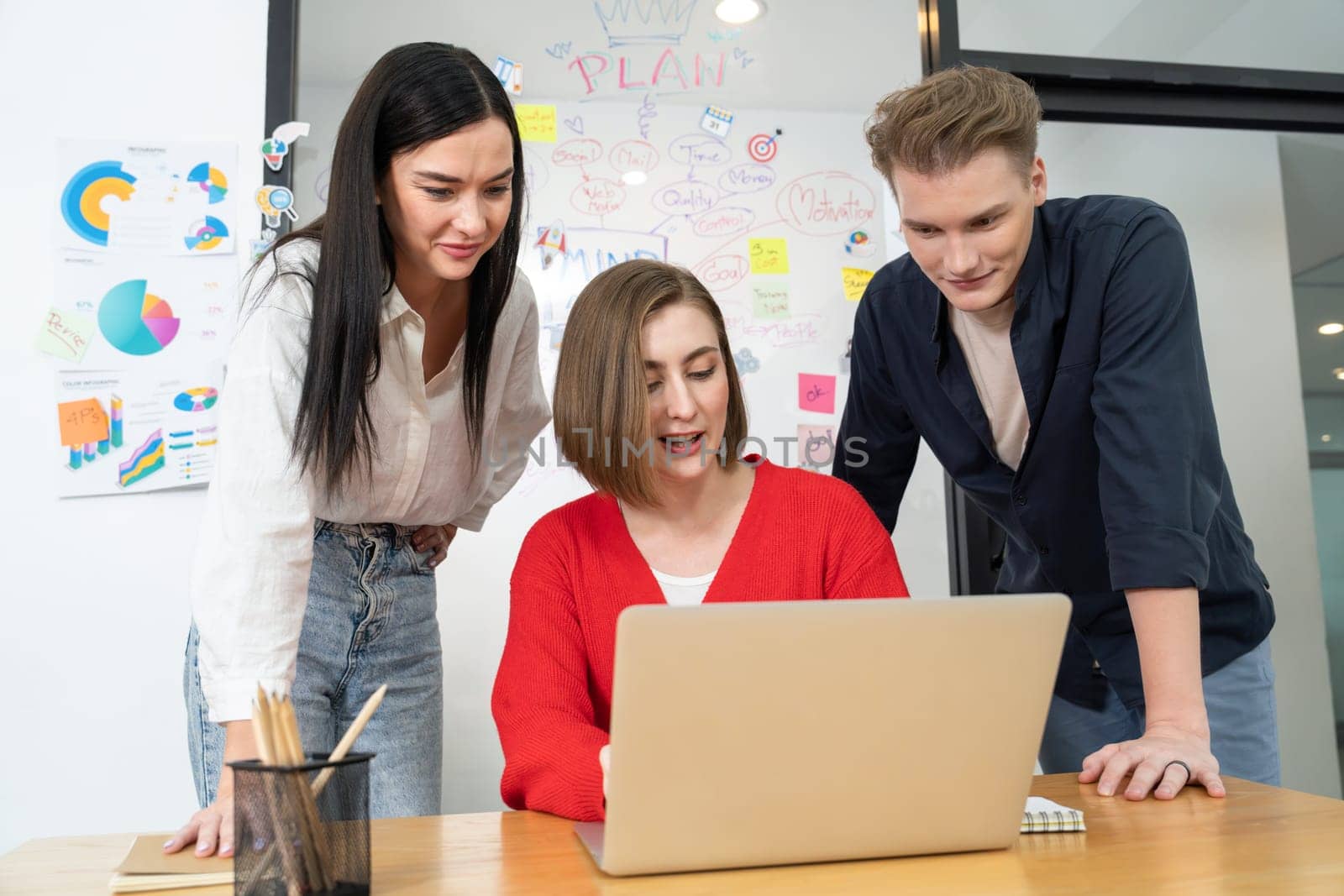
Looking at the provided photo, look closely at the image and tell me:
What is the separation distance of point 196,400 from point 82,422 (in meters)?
0.21

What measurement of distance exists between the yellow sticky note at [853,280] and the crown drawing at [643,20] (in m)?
0.62

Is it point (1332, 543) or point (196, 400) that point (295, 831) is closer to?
point (196, 400)

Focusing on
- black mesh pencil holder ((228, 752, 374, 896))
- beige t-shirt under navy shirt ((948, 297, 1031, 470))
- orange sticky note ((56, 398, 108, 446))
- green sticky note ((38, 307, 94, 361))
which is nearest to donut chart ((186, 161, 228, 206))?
green sticky note ((38, 307, 94, 361))

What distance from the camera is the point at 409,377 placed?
4.39 feet

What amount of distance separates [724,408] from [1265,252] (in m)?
1.84

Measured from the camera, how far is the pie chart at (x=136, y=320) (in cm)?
208

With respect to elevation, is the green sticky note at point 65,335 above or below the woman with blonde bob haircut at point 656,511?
above

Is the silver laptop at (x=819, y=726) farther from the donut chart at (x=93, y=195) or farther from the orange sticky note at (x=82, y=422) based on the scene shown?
the donut chart at (x=93, y=195)

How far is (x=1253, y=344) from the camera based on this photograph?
101 inches

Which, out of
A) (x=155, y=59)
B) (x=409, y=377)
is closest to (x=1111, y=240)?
(x=409, y=377)

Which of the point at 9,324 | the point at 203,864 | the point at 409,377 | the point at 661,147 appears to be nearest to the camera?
the point at 203,864

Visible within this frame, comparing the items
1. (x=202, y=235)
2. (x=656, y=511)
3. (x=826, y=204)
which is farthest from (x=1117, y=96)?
(x=202, y=235)

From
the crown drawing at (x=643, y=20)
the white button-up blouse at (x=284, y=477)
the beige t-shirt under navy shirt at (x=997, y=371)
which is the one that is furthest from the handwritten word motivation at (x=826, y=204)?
the white button-up blouse at (x=284, y=477)

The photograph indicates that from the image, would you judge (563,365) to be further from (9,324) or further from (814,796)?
(9,324)
